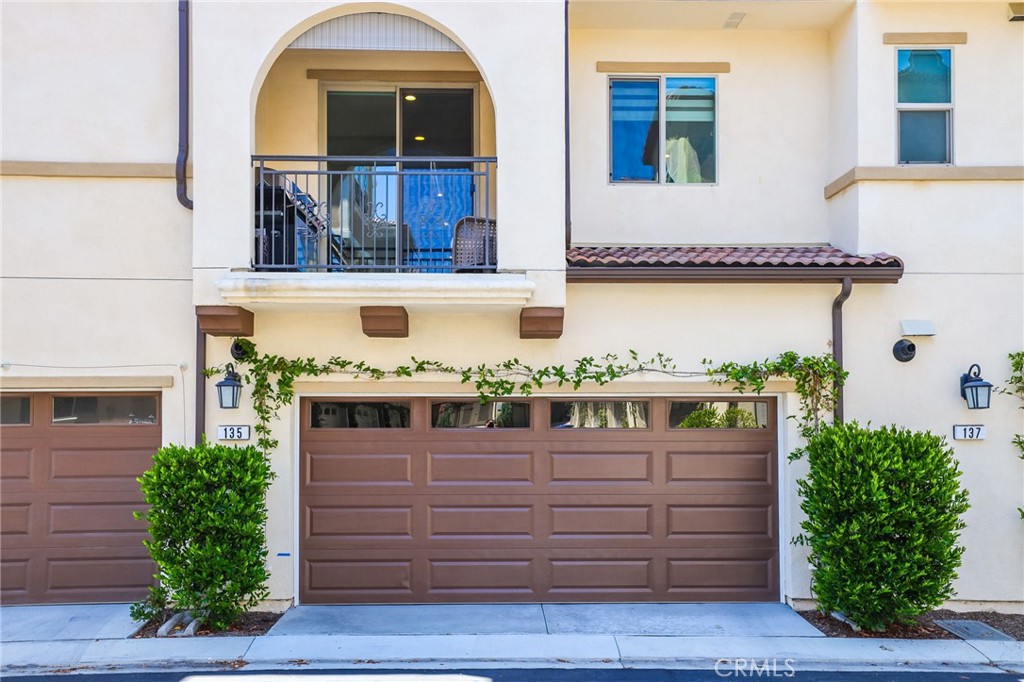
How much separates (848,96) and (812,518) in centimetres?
442

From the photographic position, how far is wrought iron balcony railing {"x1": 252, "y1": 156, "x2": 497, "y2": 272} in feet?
23.4

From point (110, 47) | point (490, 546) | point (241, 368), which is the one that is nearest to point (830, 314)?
point (490, 546)

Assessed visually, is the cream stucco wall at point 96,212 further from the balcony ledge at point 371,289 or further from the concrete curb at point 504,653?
the concrete curb at point 504,653

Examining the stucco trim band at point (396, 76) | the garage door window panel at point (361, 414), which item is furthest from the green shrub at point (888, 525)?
the stucco trim band at point (396, 76)

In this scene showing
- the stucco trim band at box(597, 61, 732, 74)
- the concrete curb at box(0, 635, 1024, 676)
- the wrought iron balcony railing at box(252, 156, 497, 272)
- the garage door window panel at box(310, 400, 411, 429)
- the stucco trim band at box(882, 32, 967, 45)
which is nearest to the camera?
the concrete curb at box(0, 635, 1024, 676)

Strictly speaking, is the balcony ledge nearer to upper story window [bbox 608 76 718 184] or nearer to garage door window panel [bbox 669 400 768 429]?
garage door window panel [bbox 669 400 768 429]

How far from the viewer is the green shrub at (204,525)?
6516 millimetres

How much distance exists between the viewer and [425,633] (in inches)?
268

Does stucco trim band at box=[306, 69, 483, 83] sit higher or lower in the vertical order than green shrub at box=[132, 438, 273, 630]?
higher

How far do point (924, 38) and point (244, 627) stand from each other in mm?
8824

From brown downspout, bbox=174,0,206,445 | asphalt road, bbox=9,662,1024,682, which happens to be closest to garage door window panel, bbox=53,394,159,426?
brown downspout, bbox=174,0,206,445

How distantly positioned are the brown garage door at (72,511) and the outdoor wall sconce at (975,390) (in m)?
7.94

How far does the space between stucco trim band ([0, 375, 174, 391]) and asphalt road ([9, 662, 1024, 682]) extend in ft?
8.63

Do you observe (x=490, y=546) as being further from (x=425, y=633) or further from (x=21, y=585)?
(x=21, y=585)
